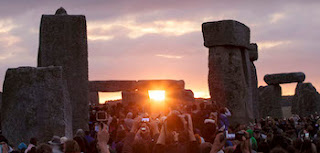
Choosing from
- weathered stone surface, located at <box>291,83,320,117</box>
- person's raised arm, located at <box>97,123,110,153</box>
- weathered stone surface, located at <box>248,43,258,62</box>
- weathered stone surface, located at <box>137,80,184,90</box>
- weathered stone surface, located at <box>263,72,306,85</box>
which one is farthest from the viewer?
weathered stone surface, located at <box>137,80,184,90</box>

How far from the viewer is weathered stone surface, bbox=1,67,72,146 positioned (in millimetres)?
8750

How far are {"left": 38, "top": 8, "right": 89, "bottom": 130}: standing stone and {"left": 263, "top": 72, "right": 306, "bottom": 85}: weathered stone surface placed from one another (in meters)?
15.3

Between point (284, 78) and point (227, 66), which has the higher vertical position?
point (284, 78)

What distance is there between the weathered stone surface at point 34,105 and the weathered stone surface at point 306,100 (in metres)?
17.0

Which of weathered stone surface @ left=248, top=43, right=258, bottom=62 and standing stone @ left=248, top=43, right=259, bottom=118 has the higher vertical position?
weathered stone surface @ left=248, top=43, right=258, bottom=62

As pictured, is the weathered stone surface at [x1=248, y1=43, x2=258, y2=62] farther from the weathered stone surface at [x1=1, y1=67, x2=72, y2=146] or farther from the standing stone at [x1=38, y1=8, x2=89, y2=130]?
the weathered stone surface at [x1=1, y1=67, x2=72, y2=146]

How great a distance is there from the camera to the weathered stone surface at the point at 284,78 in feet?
81.9

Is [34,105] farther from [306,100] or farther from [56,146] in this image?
[306,100]

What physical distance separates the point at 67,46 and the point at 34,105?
3.12 m

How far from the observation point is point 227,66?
13305mm

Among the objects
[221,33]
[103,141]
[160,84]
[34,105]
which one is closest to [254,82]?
[221,33]

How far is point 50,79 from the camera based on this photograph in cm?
896

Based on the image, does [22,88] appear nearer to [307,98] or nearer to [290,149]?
[290,149]

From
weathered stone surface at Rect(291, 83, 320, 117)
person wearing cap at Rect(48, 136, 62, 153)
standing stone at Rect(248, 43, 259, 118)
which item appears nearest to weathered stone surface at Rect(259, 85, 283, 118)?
weathered stone surface at Rect(291, 83, 320, 117)
